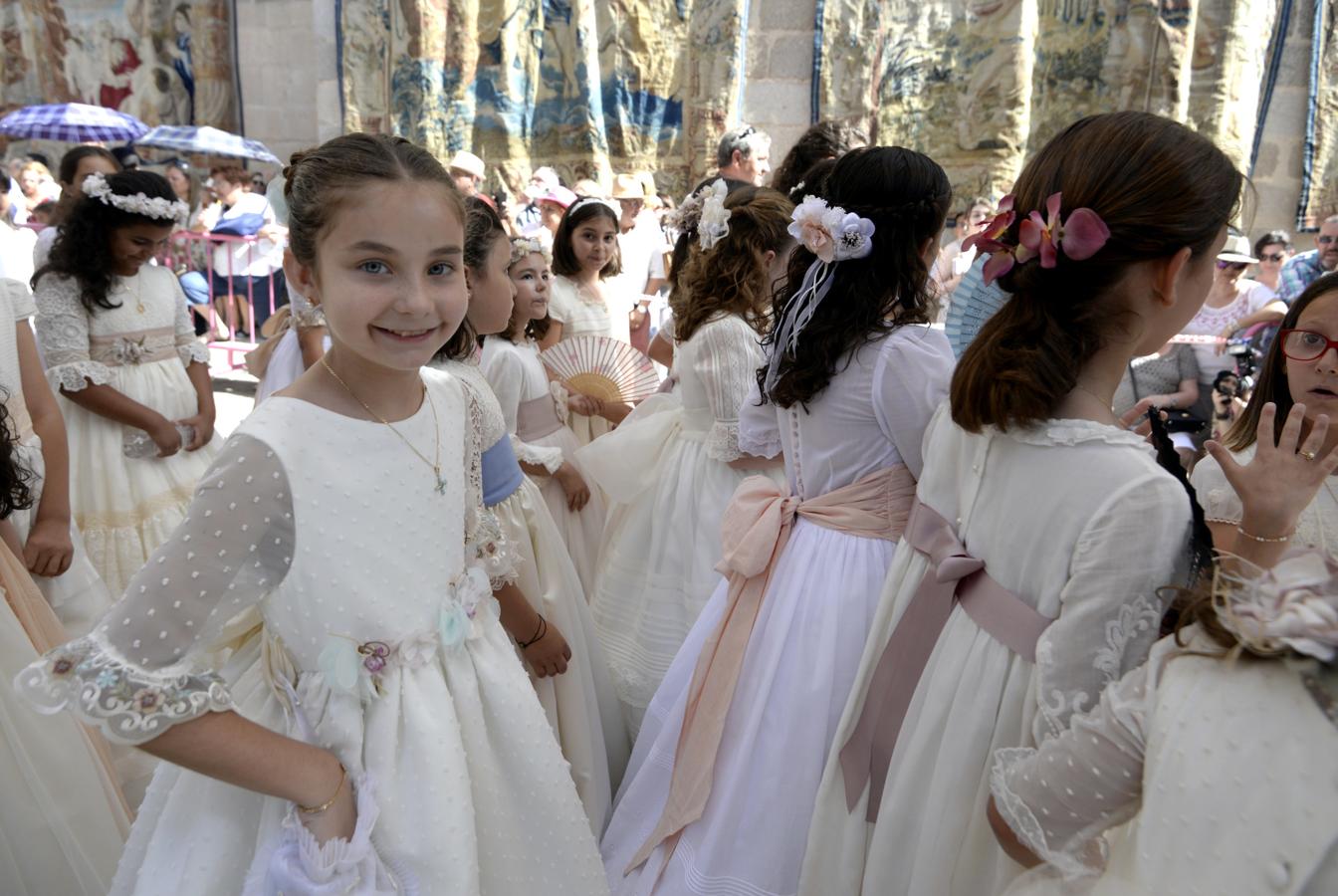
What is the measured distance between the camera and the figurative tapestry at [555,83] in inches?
376

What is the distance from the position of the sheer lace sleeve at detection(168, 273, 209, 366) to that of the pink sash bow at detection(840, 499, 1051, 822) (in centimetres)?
298

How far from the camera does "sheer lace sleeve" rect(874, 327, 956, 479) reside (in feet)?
6.61

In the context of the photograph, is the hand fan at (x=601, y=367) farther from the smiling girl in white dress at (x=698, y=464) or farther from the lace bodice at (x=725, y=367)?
the lace bodice at (x=725, y=367)

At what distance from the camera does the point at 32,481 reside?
7.50 feet

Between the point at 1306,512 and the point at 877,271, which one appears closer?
the point at 1306,512

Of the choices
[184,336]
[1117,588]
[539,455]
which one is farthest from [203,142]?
[1117,588]

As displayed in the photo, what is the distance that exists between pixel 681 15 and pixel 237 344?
537 centimetres

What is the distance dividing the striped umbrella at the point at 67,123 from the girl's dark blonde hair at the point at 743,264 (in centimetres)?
1125

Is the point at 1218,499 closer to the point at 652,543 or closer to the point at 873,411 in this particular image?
Result: the point at 873,411

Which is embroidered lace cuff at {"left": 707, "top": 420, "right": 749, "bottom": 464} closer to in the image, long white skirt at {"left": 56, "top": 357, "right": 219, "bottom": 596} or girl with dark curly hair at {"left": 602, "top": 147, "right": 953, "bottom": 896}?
girl with dark curly hair at {"left": 602, "top": 147, "right": 953, "bottom": 896}

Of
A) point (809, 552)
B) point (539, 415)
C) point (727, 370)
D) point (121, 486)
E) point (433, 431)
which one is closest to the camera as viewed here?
point (433, 431)

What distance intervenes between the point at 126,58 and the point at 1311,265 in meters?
14.1

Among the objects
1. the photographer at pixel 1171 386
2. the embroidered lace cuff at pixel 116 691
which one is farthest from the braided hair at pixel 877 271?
the photographer at pixel 1171 386

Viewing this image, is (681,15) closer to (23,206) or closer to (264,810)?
(23,206)
